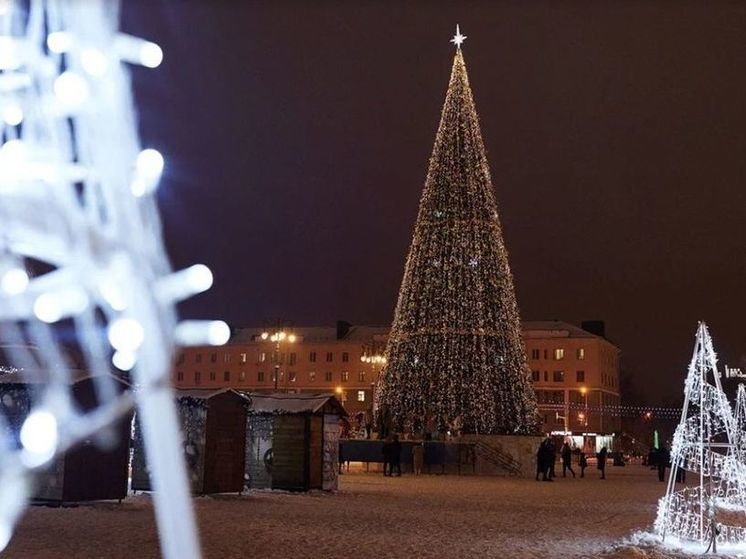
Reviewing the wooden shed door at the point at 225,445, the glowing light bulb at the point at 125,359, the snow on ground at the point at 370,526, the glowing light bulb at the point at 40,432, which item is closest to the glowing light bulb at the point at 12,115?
the glowing light bulb at the point at 40,432

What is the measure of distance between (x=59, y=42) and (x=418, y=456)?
27.8 metres

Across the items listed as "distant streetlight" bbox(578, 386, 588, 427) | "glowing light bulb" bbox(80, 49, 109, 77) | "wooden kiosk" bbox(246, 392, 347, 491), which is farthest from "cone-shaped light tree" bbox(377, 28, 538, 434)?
"distant streetlight" bbox(578, 386, 588, 427)

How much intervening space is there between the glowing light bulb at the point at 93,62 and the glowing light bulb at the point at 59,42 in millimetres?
189

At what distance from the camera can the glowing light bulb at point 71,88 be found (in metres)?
8.77

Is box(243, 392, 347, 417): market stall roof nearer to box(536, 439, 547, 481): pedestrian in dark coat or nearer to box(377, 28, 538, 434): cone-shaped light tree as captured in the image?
box(536, 439, 547, 481): pedestrian in dark coat

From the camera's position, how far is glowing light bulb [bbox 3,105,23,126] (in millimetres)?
8969

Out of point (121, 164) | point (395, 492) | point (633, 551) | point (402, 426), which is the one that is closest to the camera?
point (121, 164)

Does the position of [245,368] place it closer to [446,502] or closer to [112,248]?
[446,502]

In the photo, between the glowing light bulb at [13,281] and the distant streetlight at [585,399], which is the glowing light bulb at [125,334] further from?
the distant streetlight at [585,399]

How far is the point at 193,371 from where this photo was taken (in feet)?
363

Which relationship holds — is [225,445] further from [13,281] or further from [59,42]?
[59,42]

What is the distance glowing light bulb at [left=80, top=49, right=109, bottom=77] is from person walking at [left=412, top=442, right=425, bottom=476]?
27.5 m

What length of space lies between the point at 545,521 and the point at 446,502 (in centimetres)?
406

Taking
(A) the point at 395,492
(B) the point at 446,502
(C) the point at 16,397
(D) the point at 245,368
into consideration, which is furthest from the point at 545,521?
(D) the point at 245,368
